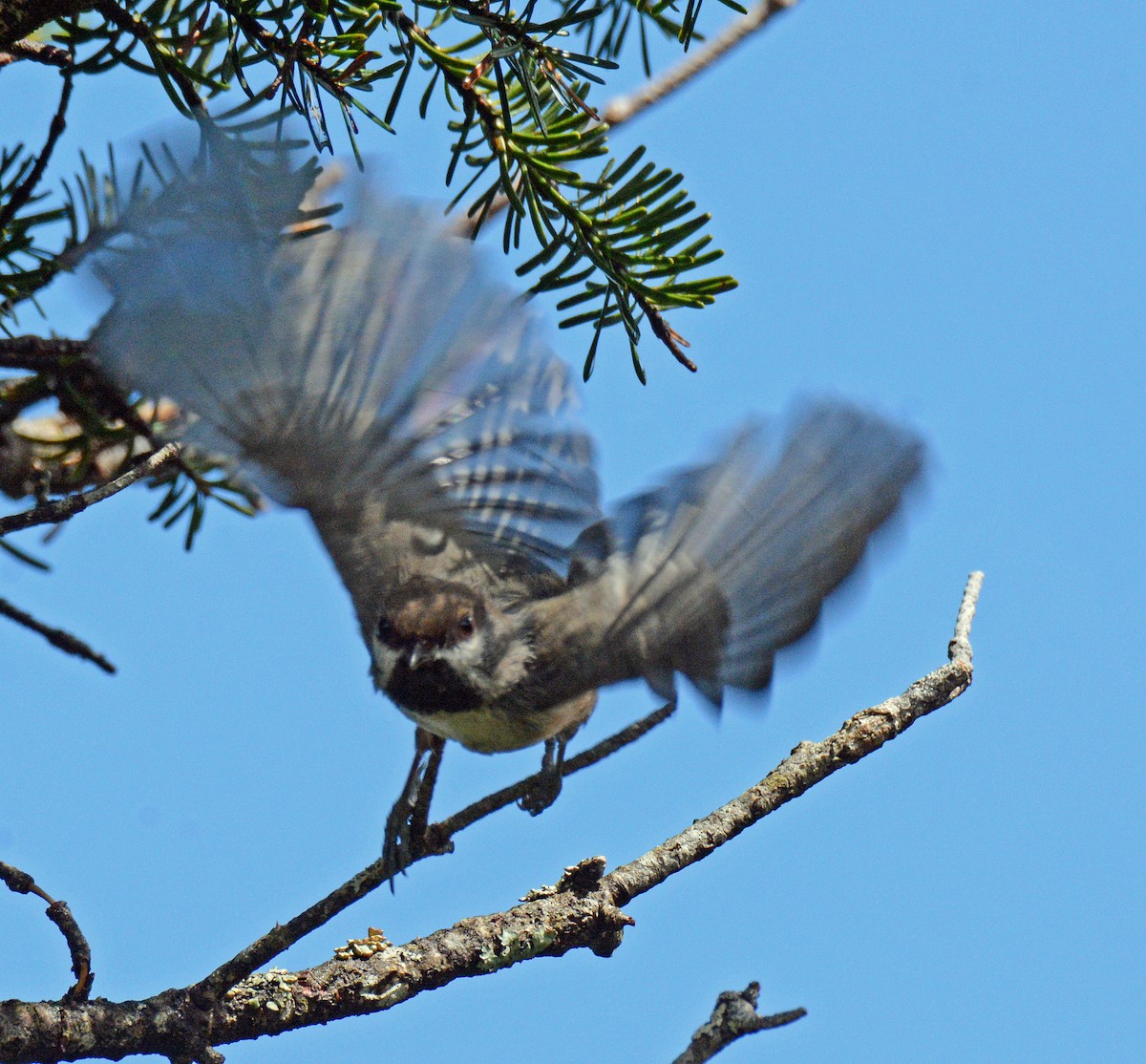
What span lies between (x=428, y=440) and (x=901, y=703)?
5.47ft

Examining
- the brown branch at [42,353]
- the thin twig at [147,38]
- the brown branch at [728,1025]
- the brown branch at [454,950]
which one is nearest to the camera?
the brown branch at [728,1025]

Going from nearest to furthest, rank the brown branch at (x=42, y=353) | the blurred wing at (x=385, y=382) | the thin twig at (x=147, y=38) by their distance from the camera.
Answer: the thin twig at (x=147, y=38) → the brown branch at (x=42, y=353) → the blurred wing at (x=385, y=382)

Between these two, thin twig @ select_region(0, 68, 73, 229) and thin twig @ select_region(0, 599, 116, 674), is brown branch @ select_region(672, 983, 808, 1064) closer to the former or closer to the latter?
thin twig @ select_region(0, 599, 116, 674)

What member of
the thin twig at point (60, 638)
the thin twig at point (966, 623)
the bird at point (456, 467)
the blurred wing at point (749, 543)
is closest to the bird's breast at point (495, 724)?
the bird at point (456, 467)

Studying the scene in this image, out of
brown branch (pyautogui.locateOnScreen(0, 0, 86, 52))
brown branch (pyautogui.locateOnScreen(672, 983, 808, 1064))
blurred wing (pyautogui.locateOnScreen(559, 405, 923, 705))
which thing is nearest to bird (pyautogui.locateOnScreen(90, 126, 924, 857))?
blurred wing (pyautogui.locateOnScreen(559, 405, 923, 705))

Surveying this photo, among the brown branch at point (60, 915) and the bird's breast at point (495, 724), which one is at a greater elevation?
the bird's breast at point (495, 724)

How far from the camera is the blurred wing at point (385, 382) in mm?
3000

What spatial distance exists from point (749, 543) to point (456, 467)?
44.6 inches

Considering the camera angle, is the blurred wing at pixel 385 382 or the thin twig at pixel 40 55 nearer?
the thin twig at pixel 40 55

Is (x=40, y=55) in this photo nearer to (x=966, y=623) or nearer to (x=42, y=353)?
(x=42, y=353)

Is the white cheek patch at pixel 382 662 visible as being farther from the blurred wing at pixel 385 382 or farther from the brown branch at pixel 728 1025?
the brown branch at pixel 728 1025

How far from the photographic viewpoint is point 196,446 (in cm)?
310

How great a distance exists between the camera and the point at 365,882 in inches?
83.3

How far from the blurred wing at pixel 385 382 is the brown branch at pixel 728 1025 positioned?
5.87 ft
